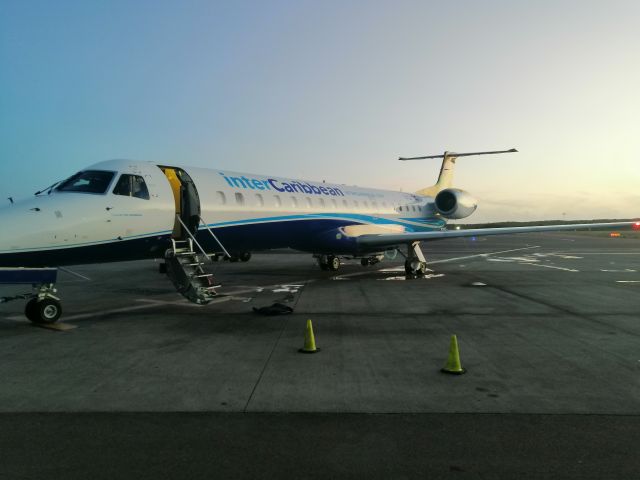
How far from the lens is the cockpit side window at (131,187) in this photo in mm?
9648

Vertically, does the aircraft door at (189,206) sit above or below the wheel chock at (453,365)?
above

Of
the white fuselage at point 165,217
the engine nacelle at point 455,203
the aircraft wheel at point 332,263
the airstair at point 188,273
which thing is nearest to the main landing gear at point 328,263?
the aircraft wheel at point 332,263

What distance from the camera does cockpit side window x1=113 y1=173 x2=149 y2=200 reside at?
9.65m

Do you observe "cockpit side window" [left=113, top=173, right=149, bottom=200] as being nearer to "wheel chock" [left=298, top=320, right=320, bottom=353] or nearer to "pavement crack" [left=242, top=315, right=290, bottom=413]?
"pavement crack" [left=242, top=315, right=290, bottom=413]

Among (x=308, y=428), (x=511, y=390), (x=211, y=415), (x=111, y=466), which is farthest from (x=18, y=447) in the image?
(x=511, y=390)

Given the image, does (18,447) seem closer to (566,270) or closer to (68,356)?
(68,356)

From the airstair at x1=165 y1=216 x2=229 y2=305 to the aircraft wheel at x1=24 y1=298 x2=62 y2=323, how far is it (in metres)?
2.31

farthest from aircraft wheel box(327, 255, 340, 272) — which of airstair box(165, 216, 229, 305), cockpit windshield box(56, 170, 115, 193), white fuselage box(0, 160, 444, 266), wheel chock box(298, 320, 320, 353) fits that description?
wheel chock box(298, 320, 320, 353)

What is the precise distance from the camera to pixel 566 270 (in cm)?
1991

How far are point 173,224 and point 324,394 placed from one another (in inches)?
269

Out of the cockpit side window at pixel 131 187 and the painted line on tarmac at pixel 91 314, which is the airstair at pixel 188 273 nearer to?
the cockpit side window at pixel 131 187

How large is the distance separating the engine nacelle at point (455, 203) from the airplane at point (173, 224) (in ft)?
17.4

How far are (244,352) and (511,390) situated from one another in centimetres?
374

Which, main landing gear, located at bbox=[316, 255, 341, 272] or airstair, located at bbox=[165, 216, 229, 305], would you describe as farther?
main landing gear, located at bbox=[316, 255, 341, 272]
